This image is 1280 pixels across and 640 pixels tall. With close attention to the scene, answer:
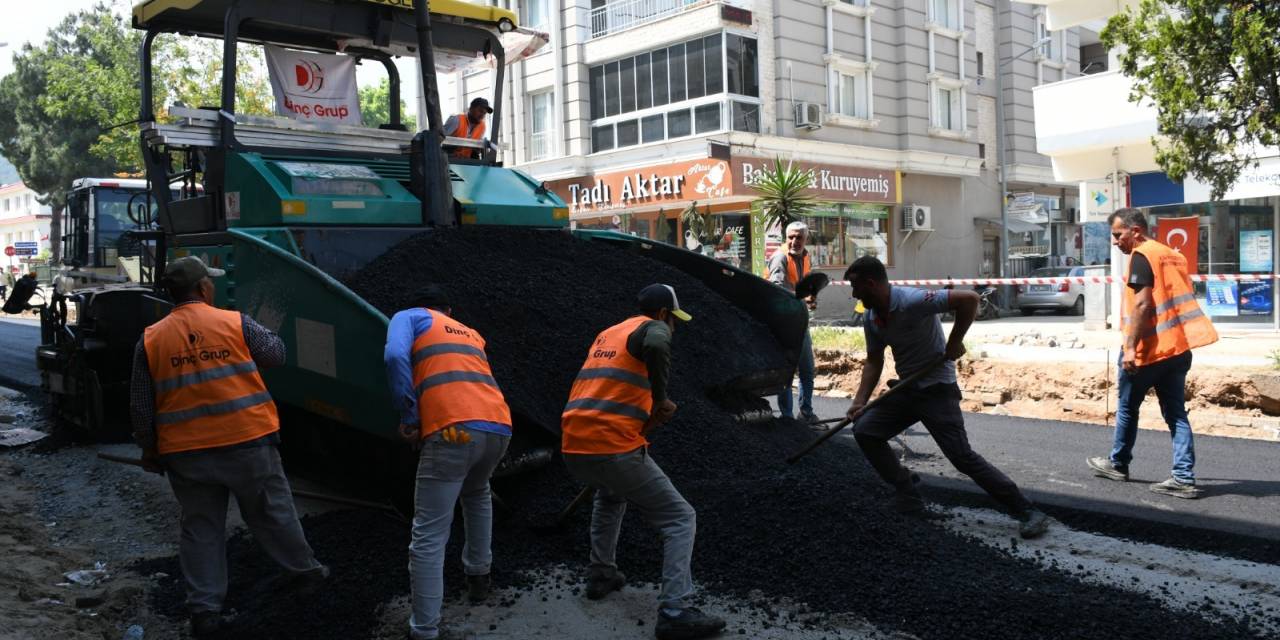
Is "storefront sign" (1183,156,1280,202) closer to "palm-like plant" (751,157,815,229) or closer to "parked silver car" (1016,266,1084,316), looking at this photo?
"palm-like plant" (751,157,815,229)

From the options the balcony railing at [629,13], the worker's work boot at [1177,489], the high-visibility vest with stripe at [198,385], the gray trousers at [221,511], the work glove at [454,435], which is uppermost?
the balcony railing at [629,13]

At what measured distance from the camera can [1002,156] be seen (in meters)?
26.8

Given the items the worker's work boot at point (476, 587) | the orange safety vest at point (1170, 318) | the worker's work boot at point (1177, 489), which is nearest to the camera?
the worker's work boot at point (476, 587)

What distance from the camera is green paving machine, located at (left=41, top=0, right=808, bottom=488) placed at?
4.84 m

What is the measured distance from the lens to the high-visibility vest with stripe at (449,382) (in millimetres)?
3734

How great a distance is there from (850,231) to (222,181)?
1883cm

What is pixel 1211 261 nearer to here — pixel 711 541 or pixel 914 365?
pixel 914 365

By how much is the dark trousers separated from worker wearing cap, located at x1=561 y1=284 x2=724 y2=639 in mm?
1578

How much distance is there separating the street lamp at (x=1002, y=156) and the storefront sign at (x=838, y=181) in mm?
4389

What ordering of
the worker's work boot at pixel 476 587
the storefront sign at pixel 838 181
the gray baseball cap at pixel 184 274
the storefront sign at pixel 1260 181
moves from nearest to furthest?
the gray baseball cap at pixel 184 274 < the worker's work boot at pixel 476 587 < the storefront sign at pixel 1260 181 < the storefront sign at pixel 838 181

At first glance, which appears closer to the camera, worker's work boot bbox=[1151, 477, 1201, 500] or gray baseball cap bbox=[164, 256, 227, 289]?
gray baseball cap bbox=[164, 256, 227, 289]

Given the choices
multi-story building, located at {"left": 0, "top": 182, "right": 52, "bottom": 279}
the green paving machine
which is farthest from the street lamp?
multi-story building, located at {"left": 0, "top": 182, "right": 52, "bottom": 279}

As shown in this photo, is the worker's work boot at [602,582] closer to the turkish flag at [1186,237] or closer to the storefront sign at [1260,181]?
the storefront sign at [1260,181]

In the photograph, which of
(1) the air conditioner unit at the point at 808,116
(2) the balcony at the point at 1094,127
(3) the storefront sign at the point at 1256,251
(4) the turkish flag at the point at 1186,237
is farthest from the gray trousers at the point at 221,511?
(1) the air conditioner unit at the point at 808,116
